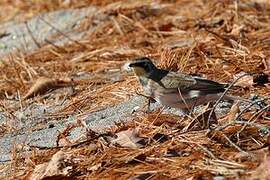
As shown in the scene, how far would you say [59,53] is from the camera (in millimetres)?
7520

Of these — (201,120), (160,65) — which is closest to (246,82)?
(160,65)

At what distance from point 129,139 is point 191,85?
518mm

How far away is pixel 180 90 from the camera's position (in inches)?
168

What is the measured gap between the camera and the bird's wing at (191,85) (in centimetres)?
426

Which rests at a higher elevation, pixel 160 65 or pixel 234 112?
pixel 234 112

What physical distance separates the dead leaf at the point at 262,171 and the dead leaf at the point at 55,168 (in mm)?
880

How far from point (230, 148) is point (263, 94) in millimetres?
1108

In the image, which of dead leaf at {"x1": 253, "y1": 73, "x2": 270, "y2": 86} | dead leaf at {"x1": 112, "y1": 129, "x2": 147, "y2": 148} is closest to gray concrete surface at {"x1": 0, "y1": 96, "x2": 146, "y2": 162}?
dead leaf at {"x1": 112, "y1": 129, "x2": 147, "y2": 148}

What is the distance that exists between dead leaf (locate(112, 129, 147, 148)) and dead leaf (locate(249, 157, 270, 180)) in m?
0.77

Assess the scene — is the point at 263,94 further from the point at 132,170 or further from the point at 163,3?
the point at 163,3

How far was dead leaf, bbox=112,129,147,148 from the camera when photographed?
3.92m

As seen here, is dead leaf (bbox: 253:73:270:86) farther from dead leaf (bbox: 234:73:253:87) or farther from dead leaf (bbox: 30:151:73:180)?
dead leaf (bbox: 30:151:73:180)

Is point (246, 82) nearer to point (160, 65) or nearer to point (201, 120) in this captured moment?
point (160, 65)

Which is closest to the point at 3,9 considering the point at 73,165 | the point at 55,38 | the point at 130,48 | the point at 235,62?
the point at 55,38
